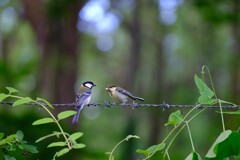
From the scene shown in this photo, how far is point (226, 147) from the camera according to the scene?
182 centimetres

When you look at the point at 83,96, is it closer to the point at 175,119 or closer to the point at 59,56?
the point at 175,119

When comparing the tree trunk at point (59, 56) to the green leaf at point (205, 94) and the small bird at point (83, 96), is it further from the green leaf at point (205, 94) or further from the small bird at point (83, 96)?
the green leaf at point (205, 94)

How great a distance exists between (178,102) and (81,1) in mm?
13313

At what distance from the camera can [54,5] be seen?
31.9ft

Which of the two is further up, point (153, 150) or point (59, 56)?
point (59, 56)

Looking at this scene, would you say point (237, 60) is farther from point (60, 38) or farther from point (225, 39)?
point (225, 39)

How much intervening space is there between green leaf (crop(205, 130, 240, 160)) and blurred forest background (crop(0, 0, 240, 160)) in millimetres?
3563

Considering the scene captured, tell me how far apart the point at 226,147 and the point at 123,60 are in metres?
25.1

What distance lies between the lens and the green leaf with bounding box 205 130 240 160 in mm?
1780

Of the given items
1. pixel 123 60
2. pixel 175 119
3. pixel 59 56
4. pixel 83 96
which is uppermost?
pixel 123 60

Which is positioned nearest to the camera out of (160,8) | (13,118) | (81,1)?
(13,118)

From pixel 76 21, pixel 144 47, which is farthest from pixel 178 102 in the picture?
pixel 76 21

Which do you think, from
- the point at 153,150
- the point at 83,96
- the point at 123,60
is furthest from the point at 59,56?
the point at 123,60

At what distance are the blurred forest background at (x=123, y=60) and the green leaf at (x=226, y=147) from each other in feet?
11.7
